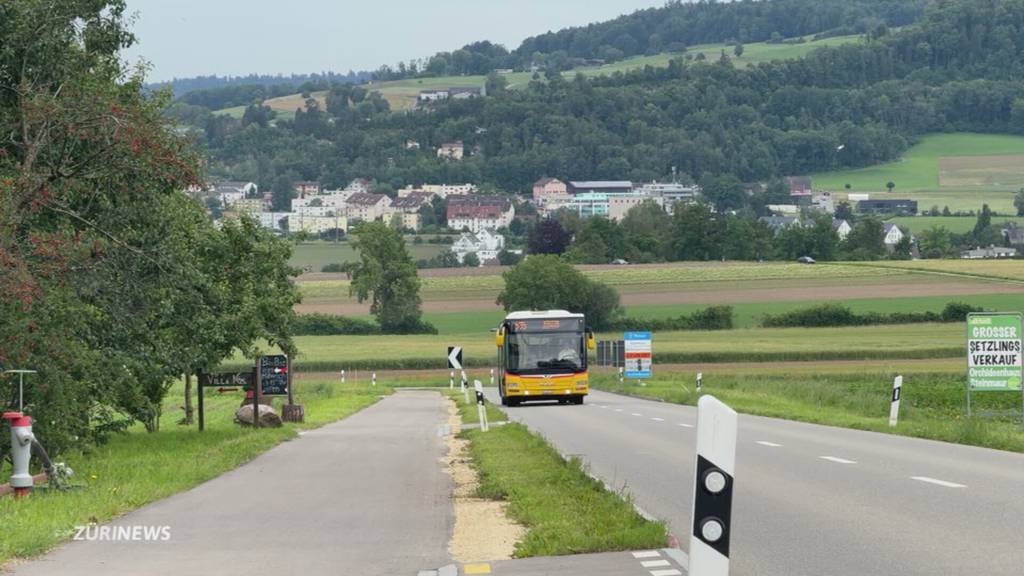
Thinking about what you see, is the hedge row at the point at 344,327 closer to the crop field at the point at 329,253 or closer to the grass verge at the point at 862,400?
the crop field at the point at 329,253

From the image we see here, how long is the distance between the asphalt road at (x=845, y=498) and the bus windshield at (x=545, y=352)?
19.1 m

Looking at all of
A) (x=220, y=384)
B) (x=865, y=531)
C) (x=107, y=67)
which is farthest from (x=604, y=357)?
(x=865, y=531)

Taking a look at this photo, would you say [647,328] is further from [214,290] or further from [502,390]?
[214,290]

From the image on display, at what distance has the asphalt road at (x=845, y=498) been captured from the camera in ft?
39.7

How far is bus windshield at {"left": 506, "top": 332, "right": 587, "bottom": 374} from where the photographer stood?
48625 millimetres

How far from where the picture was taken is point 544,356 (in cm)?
4884

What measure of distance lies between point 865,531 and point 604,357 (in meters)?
74.6

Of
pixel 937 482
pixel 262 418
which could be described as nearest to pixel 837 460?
pixel 937 482

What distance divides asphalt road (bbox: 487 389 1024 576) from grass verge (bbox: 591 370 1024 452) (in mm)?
905

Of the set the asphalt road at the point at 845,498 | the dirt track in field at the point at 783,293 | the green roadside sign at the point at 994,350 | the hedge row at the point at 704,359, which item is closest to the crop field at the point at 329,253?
the dirt track in field at the point at 783,293

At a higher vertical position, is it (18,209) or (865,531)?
(18,209)

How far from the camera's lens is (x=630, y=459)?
75.1ft

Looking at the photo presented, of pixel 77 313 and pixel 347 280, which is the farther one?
pixel 347 280

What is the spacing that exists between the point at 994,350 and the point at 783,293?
86.1m
